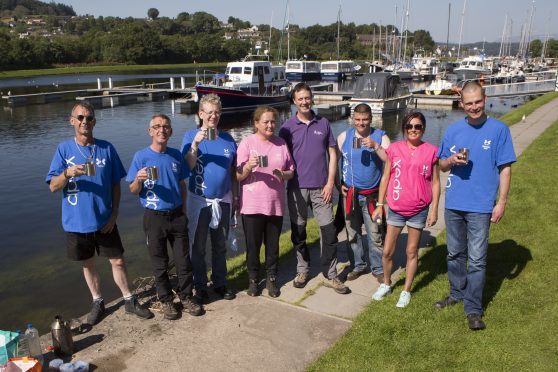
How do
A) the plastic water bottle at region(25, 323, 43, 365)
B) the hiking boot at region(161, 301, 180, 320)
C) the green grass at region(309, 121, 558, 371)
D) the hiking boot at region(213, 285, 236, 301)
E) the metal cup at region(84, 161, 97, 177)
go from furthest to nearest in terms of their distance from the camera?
the hiking boot at region(213, 285, 236, 301) → the hiking boot at region(161, 301, 180, 320) → the metal cup at region(84, 161, 97, 177) → the plastic water bottle at region(25, 323, 43, 365) → the green grass at region(309, 121, 558, 371)

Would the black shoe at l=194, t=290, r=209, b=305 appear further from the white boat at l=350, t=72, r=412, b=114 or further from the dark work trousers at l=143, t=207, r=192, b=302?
the white boat at l=350, t=72, r=412, b=114

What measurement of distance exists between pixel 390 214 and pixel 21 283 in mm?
6414

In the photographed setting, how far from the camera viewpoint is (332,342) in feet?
12.7

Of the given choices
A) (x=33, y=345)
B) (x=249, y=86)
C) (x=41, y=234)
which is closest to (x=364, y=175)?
(x=33, y=345)

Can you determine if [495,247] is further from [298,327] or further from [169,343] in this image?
[169,343]

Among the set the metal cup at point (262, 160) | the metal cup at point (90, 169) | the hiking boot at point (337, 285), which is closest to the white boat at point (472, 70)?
the hiking boot at point (337, 285)

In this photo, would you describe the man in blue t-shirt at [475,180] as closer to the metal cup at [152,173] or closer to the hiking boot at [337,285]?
the hiking boot at [337,285]

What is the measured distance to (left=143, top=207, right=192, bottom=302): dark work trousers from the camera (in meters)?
4.15

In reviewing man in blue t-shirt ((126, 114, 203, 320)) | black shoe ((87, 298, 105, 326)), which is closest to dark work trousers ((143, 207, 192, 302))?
man in blue t-shirt ((126, 114, 203, 320))

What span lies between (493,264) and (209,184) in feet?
11.1

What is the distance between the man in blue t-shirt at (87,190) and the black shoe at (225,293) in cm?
79

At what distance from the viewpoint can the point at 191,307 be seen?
4309 mm

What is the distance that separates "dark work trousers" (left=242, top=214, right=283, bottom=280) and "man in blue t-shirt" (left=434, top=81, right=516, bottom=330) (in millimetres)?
1707

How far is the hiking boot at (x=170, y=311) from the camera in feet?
13.9
